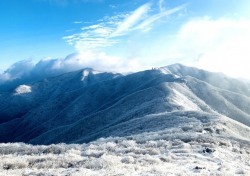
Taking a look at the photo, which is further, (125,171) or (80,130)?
(80,130)

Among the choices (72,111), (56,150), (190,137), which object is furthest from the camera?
(72,111)

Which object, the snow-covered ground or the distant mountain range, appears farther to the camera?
the distant mountain range

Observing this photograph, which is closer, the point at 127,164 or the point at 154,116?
the point at 127,164

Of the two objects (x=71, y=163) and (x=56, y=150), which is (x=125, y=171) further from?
(x=56, y=150)

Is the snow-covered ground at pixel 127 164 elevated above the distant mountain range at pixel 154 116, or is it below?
above

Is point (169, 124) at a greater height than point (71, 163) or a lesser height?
lesser

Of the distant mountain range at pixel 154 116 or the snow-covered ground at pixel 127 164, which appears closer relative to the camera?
the snow-covered ground at pixel 127 164

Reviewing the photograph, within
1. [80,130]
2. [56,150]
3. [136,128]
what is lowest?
[80,130]

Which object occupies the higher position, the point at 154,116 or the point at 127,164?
the point at 127,164

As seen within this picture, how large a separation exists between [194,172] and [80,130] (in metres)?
90.2

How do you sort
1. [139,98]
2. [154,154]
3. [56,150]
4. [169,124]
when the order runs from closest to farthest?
1. [154,154]
2. [56,150]
3. [169,124]
4. [139,98]

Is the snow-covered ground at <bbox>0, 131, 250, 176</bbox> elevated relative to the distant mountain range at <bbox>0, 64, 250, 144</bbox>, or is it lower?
elevated

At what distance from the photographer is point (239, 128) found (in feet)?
209

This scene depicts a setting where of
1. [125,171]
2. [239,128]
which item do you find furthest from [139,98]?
[125,171]
